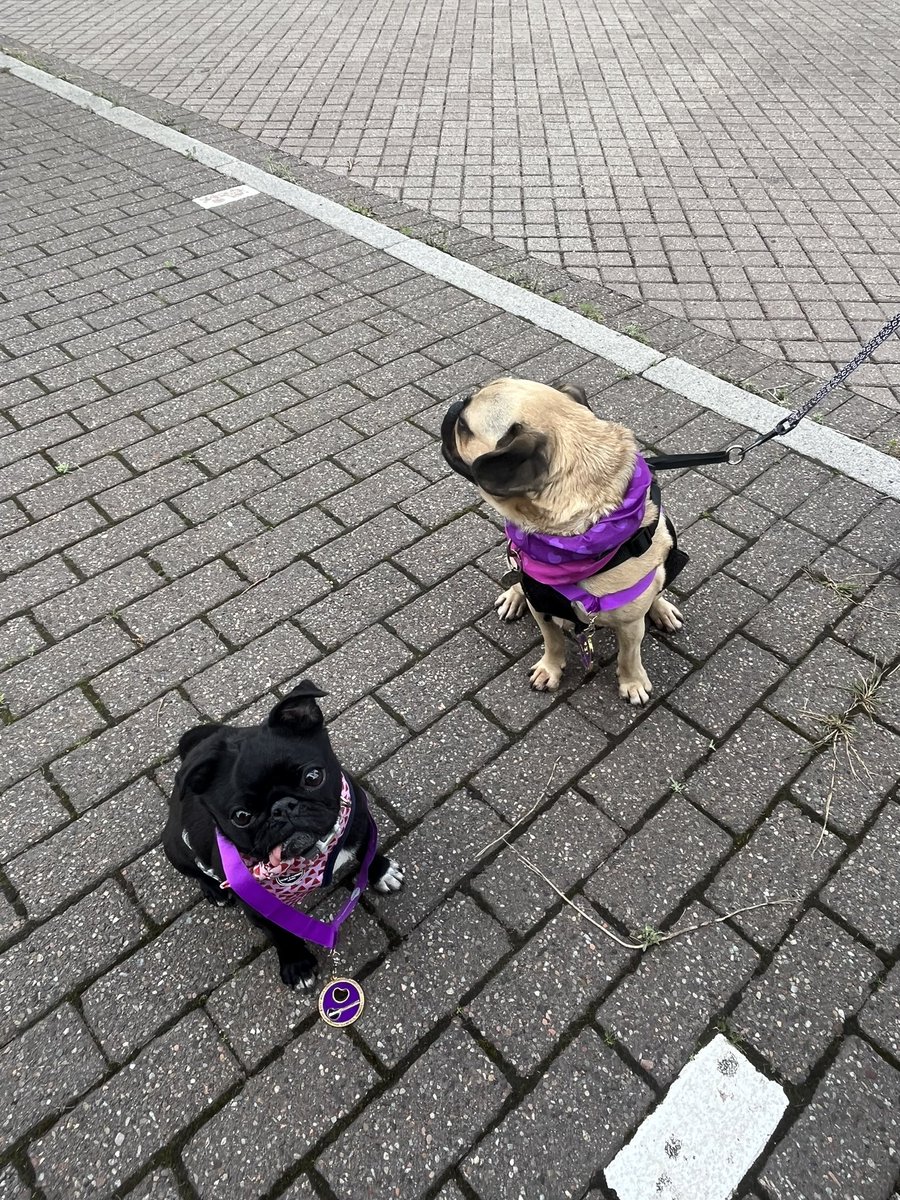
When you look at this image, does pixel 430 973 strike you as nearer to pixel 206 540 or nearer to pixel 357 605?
pixel 357 605

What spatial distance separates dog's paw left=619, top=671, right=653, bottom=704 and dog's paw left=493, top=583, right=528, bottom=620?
2.00ft

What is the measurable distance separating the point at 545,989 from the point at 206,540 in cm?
275

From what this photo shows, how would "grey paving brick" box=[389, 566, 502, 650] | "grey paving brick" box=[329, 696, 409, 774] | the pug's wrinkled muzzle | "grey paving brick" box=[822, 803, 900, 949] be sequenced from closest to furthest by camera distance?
1. "grey paving brick" box=[822, 803, 900, 949]
2. the pug's wrinkled muzzle
3. "grey paving brick" box=[329, 696, 409, 774]
4. "grey paving brick" box=[389, 566, 502, 650]

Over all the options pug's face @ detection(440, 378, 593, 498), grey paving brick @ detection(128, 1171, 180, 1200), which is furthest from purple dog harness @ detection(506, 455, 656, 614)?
grey paving brick @ detection(128, 1171, 180, 1200)

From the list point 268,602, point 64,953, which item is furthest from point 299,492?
point 64,953

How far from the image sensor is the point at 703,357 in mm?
5090

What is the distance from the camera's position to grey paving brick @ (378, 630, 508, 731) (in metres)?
3.24

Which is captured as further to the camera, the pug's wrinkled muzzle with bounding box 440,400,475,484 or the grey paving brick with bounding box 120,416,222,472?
the grey paving brick with bounding box 120,416,222,472

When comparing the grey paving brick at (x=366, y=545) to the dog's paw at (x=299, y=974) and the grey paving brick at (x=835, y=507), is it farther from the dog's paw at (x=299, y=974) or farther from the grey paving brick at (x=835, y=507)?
the grey paving brick at (x=835, y=507)

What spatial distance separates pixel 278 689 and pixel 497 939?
142 centimetres

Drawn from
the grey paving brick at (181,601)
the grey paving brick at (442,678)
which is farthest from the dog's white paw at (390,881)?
the grey paving brick at (181,601)

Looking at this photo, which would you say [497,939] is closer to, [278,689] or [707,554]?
[278,689]

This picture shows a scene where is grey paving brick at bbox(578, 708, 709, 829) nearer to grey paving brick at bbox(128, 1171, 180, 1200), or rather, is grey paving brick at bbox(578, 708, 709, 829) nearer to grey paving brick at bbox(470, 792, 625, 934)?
grey paving brick at bbox(470, 792, 625, 934)

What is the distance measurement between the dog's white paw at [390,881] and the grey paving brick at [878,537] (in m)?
2.82
